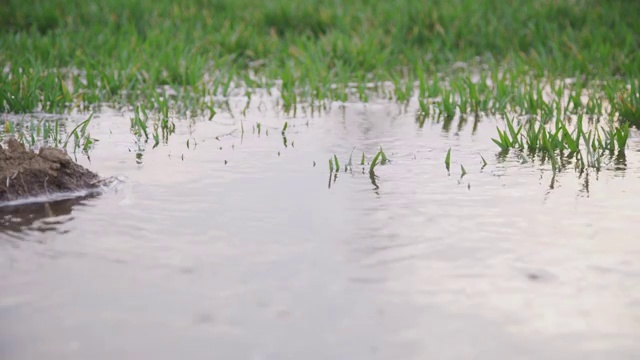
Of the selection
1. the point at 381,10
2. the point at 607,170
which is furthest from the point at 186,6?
the point at 607,170

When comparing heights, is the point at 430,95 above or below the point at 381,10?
below

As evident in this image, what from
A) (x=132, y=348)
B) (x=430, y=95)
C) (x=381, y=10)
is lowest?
(x=132, y=348)

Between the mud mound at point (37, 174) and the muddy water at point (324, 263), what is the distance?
0.11m

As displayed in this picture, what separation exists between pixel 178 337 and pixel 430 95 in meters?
4.24

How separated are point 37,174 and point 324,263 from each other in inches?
51.9

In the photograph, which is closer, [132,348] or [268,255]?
[132,348]

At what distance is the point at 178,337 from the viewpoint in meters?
2.13

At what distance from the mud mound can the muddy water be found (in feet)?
0.35

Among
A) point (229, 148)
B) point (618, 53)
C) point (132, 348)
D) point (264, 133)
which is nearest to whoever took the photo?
point (132, 348)

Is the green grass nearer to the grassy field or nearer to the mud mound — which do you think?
the grassy field

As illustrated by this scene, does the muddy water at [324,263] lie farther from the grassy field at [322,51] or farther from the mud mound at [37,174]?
the grassy field at [322,51]

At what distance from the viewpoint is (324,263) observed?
2652 mm

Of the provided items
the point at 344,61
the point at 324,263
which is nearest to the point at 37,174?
the point at 324,263

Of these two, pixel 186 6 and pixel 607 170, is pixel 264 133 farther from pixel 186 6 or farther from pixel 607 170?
pixel 186 6
